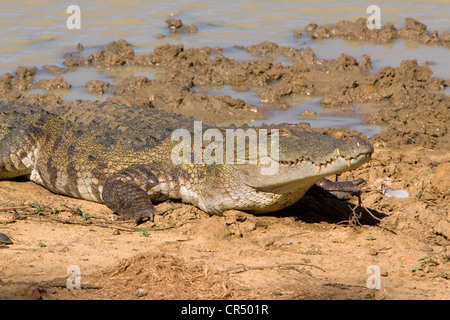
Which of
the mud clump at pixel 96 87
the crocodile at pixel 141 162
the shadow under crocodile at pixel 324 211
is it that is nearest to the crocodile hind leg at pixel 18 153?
the crocodile at pixel 141 162

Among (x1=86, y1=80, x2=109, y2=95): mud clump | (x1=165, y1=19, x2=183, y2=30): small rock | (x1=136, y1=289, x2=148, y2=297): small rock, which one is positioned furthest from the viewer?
(x1=165, y1=19, x2=183, y2=30): small rock

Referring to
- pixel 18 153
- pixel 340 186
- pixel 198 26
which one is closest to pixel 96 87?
pixel 18 153

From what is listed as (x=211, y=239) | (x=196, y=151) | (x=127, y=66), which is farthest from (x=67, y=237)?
(x=127, y=66)

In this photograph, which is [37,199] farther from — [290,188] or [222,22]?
[222,22]

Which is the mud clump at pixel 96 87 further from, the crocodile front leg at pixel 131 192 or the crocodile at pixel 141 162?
the crocodile front leg at pixel 131 192

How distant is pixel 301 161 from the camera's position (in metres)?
5.82

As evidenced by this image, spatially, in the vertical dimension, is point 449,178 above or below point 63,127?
below

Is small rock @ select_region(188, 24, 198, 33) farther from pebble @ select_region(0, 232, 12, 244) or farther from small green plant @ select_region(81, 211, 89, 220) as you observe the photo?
pebble @ select_region(0, 232, 12, 244)

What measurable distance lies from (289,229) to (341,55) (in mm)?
6228

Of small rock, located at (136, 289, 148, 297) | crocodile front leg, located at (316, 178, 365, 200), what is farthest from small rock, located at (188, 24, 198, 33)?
small rock, located at (136, 289, 148, 297)

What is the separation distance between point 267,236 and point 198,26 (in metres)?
9.46

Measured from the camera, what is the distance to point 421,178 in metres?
7.47

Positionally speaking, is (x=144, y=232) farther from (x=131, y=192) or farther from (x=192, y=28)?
(x=192, y=28)

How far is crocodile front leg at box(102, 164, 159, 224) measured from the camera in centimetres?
620
